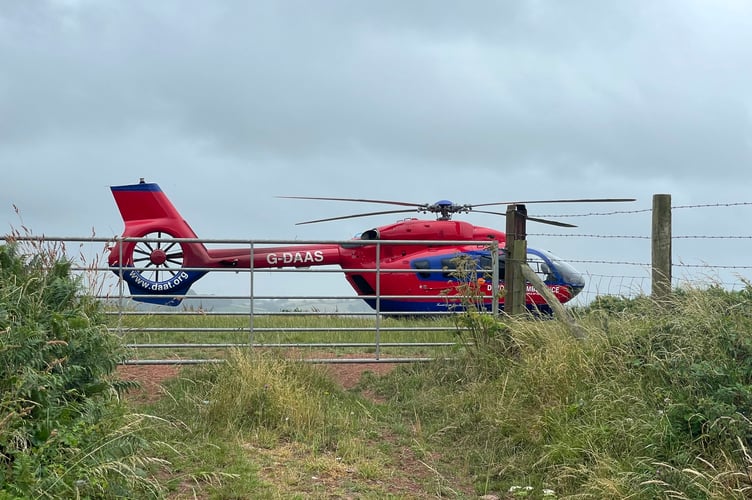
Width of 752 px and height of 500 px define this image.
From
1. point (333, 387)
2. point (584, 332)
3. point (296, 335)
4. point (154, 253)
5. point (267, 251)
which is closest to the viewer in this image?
point (584, 332)

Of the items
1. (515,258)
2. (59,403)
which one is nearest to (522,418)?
(515,258)

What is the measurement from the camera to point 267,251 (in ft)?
53.1

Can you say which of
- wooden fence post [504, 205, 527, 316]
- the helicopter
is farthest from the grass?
the helicopter

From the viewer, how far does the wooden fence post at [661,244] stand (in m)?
7.96

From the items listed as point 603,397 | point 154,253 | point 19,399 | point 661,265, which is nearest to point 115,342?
point 19,399

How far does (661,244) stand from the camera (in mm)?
8070

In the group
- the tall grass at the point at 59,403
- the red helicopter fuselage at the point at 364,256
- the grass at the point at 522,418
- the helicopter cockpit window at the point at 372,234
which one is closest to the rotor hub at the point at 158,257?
the red helicopter fuselage at the point at 364,256

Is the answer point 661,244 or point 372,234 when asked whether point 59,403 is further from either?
point 372,234

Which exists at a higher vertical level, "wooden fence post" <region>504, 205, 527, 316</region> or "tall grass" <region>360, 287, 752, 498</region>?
"wooden fence post" <region>504, 205, 527, 316</region>

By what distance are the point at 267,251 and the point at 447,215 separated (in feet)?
12.6

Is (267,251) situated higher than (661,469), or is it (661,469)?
(267,251)

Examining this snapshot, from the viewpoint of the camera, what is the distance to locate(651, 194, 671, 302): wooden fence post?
313 inches

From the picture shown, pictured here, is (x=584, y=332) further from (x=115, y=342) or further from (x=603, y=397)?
(x=115, y=342)

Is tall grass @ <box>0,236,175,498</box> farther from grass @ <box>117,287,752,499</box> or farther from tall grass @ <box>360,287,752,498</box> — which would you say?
tall grass @ <box>360,287,752,498</box>
